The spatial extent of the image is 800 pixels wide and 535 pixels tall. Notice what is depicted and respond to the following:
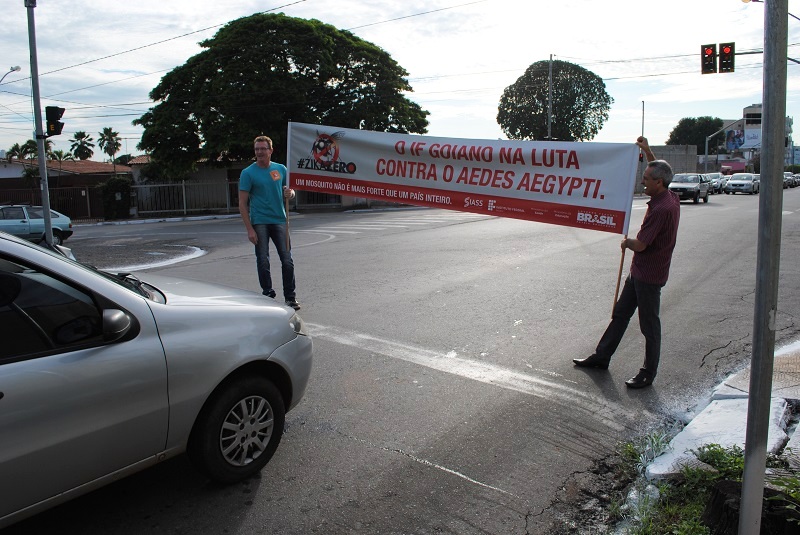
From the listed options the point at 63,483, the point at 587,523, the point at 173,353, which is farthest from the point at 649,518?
the point at 63,483

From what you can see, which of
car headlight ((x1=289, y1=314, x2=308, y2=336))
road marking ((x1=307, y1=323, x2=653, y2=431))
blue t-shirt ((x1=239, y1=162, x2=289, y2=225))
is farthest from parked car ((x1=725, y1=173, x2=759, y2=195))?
car headlight ((x1=289, y1=314, x2=308, y2=336))

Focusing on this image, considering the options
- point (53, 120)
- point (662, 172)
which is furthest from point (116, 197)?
point (662, 172)

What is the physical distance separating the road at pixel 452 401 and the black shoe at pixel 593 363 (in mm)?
89

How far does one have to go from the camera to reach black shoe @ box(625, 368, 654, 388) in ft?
16.4

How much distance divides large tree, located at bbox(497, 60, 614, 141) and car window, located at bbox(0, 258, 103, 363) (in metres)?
64.1

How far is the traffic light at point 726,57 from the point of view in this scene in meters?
19.7

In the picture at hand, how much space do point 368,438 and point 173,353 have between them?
4.98 ft

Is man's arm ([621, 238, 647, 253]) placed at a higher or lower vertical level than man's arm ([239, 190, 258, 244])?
lower

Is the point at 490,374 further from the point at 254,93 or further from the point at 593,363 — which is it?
the point at 254,93

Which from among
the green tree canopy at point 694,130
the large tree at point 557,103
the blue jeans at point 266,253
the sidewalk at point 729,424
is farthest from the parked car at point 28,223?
the green tree canopy at point 694,130

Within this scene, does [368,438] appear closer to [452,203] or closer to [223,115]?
[452,203]

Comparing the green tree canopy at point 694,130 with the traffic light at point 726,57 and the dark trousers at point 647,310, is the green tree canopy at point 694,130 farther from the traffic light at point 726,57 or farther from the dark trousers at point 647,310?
→ the dark trousers at point 647,310

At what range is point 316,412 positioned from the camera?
4.51 m

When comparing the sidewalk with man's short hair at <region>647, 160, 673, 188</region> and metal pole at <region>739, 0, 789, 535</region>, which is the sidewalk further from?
man's short hair at <region>647, 160, 673, 188</region>
